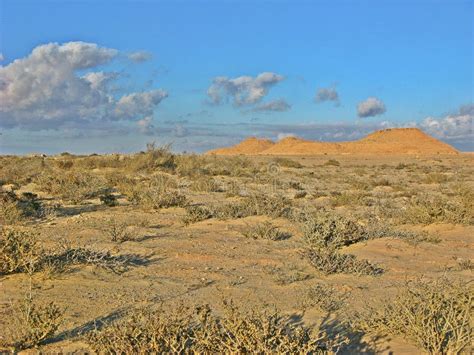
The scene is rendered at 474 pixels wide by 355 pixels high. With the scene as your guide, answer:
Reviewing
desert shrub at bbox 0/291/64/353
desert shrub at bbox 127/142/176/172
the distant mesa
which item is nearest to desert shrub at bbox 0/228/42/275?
desert shrub at bbox 0/291/64/353

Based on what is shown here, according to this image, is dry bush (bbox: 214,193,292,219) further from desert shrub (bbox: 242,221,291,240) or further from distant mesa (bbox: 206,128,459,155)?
distant mesa (bbox: 206,128,459,155)

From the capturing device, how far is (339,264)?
7602mm

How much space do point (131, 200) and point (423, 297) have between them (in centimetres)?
1006

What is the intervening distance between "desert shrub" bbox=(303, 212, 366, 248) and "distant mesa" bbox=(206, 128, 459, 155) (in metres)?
80.6

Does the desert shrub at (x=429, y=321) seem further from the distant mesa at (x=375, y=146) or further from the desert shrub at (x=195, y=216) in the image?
the distant mesa at (x=375, y=146)

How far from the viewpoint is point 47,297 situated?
5.86 metres

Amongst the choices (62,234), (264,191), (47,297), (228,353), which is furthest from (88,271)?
(264,191)

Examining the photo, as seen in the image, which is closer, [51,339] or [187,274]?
[51,339]

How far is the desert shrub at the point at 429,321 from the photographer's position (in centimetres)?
435

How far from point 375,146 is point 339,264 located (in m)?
90.9

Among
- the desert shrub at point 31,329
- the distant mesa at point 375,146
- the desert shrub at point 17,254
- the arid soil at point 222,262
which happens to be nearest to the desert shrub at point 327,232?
the arid soil at point 222,262

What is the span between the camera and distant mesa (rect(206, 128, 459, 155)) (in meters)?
92.0

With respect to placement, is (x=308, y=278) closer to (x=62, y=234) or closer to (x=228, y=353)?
(x=228, y=353)

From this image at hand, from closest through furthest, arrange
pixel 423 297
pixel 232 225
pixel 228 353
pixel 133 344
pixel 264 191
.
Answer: pixel 228 353 < pixel 133 344 < pixel 423 297 < pixel 232 225 < pixel 264 191
